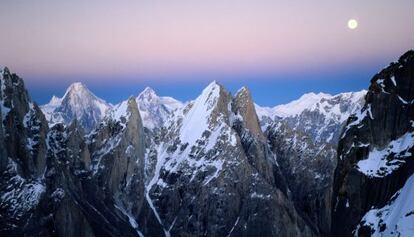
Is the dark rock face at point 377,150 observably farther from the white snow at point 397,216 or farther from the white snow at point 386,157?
the white snow at point 397,216

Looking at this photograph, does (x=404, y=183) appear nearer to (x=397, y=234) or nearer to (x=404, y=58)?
(x=397, y=234)

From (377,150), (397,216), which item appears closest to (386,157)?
(377,150)

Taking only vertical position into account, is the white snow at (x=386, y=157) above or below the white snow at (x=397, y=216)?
above

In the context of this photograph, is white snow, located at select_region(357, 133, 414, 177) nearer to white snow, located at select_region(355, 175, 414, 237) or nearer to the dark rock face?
the dark rock face

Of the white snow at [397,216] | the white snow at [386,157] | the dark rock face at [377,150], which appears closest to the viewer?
the white snow at [397,216]

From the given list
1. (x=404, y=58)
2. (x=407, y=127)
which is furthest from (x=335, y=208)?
(x=404, y=58)

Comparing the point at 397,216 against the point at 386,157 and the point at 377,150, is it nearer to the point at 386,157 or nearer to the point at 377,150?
the point at 386,157

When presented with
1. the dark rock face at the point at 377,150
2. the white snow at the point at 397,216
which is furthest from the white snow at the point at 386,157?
the white snow at the point at 397,216
